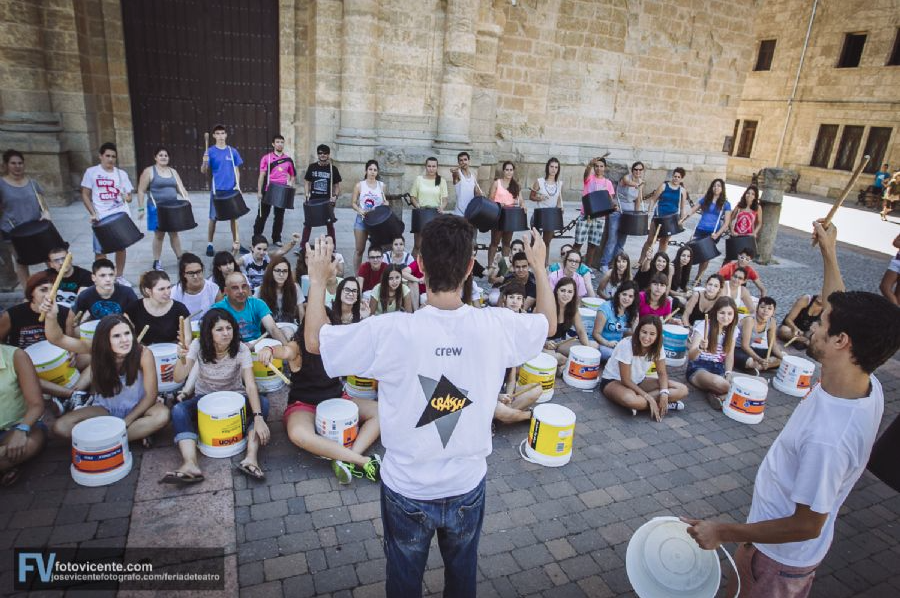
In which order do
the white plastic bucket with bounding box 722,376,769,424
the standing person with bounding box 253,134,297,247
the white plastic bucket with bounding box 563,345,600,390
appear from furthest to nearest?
the standing person with bounding box 253,134,297,247, the white plastic bucket with bounding box 563,345,600,390, the white plastic bucket with bounding box 722,376,769,424

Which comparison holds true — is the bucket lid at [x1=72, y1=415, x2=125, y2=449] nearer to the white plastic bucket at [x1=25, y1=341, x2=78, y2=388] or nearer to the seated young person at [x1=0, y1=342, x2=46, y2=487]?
the seated young person at [x1=0, y1=342, x2=46, y2=487]

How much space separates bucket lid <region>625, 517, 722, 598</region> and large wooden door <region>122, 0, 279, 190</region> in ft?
37.8

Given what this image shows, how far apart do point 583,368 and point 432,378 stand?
397cm

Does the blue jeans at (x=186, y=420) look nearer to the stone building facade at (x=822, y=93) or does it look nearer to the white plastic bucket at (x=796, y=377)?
the white plastic bucket at (x=796, y=377)

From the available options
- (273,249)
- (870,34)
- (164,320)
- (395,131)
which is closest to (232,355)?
(164,320)

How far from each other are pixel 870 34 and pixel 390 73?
843 inches

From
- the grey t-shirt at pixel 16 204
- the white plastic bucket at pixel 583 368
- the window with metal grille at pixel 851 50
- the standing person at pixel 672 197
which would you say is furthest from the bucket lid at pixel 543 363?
the window with metal grille at pixel 851 50

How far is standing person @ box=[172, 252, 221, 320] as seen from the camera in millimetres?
5500

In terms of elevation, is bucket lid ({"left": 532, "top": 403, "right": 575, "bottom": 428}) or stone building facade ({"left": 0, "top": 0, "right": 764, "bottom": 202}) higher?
stone building facade ({"left": 0, "top": 0, "right": 764, "bottom": 202})

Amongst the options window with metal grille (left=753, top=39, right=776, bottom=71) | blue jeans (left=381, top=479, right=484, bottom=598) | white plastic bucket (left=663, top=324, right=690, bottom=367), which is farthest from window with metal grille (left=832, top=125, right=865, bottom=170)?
blue jeans (left=381, top=479, right=484, bottom=598)

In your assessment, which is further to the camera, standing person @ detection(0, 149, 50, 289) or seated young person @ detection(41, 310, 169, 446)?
standing person @ detection(0, 149, 50, 289)

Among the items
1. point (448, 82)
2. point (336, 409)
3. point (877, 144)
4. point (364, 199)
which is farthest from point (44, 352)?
point (877, 144)

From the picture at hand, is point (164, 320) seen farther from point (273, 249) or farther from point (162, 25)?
point (162, 25)

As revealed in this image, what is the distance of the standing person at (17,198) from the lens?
641cm
